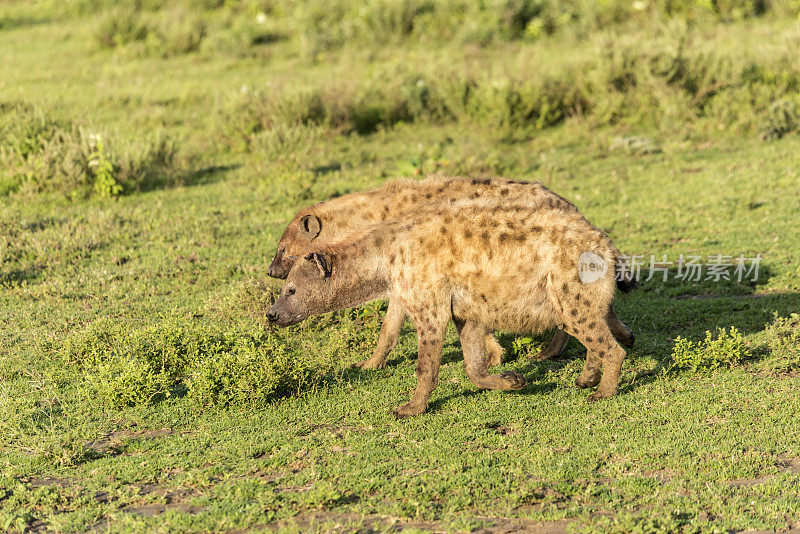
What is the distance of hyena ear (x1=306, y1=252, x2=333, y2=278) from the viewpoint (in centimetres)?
709

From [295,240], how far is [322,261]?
1478 millimetres

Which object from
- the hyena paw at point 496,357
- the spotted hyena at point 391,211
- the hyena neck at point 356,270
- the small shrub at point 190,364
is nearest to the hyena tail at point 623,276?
the spotted hyena at point 391,211

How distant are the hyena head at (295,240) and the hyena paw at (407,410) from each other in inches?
83.3

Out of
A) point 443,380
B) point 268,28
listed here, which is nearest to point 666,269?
point 443,380

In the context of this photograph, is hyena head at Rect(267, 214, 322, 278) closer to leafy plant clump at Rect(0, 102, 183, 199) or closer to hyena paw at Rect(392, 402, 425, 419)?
hyena paw at Rect(392, 402, 425, 419)

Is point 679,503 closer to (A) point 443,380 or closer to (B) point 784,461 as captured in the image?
(B) point 784,461

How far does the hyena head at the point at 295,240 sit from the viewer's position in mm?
8406

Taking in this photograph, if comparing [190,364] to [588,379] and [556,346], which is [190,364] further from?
[588,379]

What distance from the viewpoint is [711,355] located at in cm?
737

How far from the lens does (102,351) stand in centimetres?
796

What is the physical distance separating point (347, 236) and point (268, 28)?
14639mm

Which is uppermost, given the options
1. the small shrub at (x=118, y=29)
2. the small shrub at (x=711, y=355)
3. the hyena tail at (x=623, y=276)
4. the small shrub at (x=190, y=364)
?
the small shrub at (x=118, y=29)

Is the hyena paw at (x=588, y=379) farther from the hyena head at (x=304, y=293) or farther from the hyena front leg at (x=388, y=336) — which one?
the hyena head at (x=304, y=293)

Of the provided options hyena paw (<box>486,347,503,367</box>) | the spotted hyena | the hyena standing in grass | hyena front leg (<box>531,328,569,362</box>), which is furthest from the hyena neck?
hyena front leg (<box>531,328,569,362</box>)
